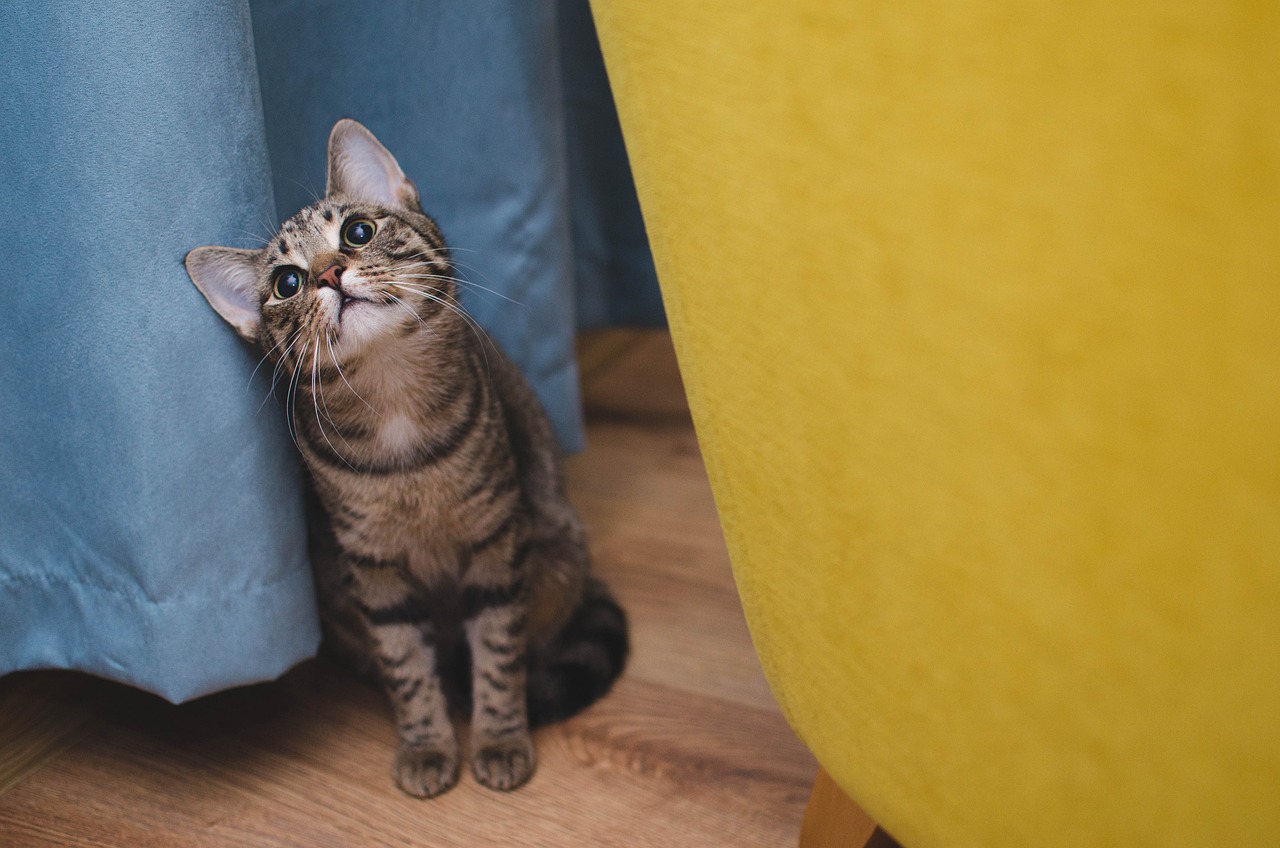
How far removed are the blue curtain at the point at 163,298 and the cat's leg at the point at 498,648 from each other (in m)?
0.20

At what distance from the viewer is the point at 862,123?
0.58 m

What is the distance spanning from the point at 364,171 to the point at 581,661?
67 centimetres

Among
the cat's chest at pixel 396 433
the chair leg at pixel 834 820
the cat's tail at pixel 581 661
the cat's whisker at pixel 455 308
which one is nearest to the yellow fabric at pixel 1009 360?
the chair leg at pixel 834 820

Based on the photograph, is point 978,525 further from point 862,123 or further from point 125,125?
point 125,125

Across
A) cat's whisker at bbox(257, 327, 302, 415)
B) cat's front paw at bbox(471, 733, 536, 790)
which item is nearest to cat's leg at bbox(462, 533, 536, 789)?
cat's front paw at bbox(471, 733, 536, 790)

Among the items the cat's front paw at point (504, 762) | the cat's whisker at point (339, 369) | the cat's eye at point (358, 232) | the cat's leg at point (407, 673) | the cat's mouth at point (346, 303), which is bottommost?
the cat's front paw at point (504, 762)

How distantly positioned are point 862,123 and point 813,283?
105 millimetres

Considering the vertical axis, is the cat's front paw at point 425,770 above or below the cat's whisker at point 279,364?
below

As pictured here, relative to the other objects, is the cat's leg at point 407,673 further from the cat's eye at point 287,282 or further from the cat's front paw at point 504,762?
the cat's eye at point 287,282

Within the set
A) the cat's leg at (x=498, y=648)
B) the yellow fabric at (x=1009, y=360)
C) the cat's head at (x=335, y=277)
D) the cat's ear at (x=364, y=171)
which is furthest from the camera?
the cat's leg at (x=498, y=648)

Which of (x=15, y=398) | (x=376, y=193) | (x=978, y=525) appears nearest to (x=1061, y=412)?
(x=978, y=525)

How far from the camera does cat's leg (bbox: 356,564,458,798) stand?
1.11 m

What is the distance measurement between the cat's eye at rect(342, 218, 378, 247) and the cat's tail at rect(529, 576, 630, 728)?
596mm

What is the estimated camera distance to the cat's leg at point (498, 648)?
1128 mm
